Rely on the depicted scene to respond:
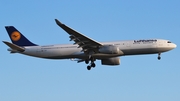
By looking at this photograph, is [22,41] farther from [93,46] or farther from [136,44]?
[136,44]

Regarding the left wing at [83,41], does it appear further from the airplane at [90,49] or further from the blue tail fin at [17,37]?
the blue tail fin at [17,37]

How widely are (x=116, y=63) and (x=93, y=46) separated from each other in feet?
24.2

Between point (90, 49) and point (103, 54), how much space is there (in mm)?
2032

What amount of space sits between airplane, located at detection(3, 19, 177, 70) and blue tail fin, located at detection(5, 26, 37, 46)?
869 mm

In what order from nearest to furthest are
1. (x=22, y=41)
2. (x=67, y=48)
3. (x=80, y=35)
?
(x=80, y=35) → (x=67, y=48) → (x=22, y=41)

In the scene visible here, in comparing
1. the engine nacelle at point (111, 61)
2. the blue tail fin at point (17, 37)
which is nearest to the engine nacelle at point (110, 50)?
the engine nacelle at point (111, 61)

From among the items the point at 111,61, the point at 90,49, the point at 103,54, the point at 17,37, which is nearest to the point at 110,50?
the point at 103,54

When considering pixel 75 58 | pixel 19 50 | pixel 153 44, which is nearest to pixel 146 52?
pixel 153 44

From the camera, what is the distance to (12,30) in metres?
67.8

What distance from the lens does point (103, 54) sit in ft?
197

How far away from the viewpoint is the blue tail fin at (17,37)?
66.1 metres

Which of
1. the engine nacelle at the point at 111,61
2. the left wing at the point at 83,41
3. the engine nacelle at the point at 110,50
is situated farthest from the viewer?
the engine nacelle at the point at 111,61

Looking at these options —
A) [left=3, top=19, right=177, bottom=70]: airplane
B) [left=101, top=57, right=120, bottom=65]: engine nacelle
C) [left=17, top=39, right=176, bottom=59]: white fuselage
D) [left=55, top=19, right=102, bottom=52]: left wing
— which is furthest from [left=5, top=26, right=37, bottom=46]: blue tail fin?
[left=101, top=57, right=120, bottom=65]: engine nacelle

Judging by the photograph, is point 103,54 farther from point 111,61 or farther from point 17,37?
point 17,37
